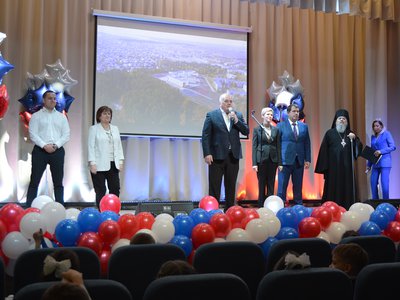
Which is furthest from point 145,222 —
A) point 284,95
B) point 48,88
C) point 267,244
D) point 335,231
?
point 284,95

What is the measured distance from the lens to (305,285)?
170 cm

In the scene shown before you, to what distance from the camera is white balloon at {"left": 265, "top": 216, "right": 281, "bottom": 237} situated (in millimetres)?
3469

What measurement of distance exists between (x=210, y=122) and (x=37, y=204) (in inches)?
94.1

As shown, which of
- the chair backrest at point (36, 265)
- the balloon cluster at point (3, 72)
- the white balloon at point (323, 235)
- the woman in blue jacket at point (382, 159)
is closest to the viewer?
the chair backrest at point (36, 265)

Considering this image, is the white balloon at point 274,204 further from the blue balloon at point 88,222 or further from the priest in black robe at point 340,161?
the priest in black robe at point 340,161

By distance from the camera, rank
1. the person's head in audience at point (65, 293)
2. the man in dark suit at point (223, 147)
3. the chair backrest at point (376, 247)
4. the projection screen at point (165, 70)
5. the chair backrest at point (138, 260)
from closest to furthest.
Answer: the person's head in audience at point (65, 293) → the chair backrest at point (138, 260) → the chair backrest at point (376, 247) → the man in dark suit at point (223, 147) → the projection screen at point (165, 70)

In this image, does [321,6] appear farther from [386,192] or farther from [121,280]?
[121,280]

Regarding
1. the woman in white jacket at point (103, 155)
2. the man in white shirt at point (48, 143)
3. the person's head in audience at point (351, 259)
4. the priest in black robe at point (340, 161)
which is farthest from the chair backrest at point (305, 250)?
the priest in black robe at point (340, 161)

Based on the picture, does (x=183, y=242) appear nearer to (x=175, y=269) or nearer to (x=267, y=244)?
(x=267, y=244)

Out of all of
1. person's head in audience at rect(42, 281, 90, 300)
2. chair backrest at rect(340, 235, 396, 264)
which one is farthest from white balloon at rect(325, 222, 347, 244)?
person's head in audience at rect(42, 281, 90, 300)

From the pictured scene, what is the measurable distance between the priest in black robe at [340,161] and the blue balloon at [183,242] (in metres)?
4.44

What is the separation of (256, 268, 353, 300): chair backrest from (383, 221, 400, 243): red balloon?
7.47 feet

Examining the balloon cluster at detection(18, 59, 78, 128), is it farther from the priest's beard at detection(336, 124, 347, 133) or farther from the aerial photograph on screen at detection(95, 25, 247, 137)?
the priest's beard at detection(336, 124, 347, 133)

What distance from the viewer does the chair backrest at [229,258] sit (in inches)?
93.1
